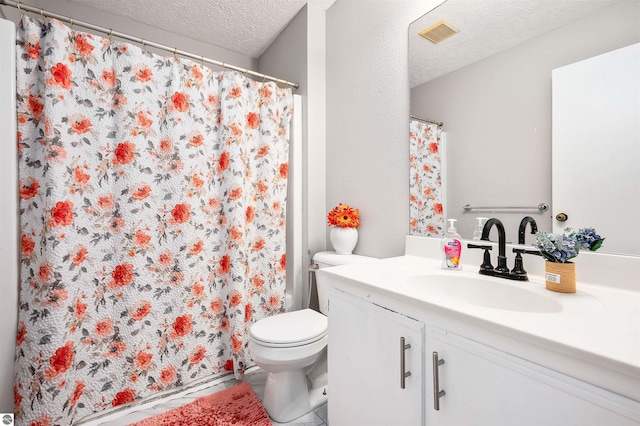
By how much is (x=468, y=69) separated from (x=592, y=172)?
63 cm

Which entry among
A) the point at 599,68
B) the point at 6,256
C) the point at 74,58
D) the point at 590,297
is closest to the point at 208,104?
the point at 74,58

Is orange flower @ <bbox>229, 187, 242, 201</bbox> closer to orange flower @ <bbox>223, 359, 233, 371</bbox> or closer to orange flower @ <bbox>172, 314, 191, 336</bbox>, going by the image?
orange flower @ <bbox>172, 314, 191, 336</bbox>

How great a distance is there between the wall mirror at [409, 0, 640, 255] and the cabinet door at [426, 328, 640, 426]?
59cm

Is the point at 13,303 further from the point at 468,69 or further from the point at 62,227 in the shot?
the point at 468,69

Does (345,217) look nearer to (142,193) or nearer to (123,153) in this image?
(142,193)

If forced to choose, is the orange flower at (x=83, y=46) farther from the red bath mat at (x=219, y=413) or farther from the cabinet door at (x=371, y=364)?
the red bath mat at (x=219, y=413)

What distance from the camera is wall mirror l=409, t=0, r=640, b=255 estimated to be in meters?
0.89

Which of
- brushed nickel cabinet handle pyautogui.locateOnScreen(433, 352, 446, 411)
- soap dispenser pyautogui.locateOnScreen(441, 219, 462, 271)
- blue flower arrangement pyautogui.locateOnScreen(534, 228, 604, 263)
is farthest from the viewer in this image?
soap dispenser pyautogui.locateOnScreen(441, 219, 462, 271)

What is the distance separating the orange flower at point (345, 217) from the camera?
1713 millimetres

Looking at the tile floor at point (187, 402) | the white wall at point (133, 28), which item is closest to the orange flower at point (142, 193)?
the tile floor at point (187, 402)

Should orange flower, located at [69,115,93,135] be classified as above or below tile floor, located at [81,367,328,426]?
above

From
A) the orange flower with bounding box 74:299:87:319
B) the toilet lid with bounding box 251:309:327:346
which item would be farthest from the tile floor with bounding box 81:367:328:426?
the orange flower with bounding box 74:299:87:319

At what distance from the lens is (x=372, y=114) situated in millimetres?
1643

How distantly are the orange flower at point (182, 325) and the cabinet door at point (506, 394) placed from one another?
4.46 feet
